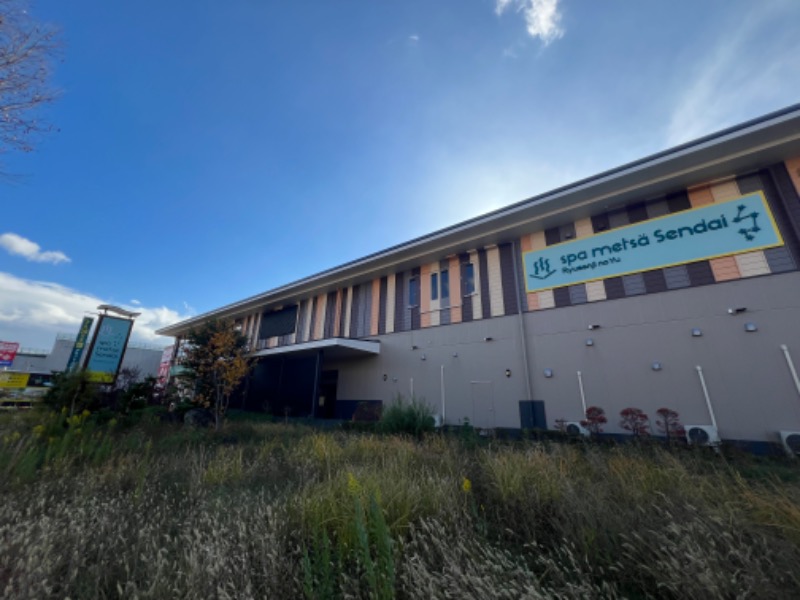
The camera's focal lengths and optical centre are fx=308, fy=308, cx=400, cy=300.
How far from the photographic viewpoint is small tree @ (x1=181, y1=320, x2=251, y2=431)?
1184 cm

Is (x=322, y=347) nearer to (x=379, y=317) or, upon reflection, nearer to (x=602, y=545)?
(x=379, y=317)

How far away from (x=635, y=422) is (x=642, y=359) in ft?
6.63

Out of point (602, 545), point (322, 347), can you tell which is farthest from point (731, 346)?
point (322, 347)

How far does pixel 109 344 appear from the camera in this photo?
18.5m

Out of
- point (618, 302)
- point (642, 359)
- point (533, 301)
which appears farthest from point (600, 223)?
point (642, 359)

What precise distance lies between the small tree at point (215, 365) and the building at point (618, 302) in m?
3.66

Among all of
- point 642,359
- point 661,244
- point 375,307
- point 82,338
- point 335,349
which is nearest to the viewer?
point 642,359

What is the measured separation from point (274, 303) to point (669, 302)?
20.9 m

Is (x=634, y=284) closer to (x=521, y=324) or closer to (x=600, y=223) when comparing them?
(x=600, y=223)

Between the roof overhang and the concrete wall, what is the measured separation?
3341mm

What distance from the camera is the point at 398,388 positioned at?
47.4 feet

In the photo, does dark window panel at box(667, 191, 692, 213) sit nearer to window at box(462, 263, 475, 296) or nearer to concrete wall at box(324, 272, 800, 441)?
concrete wall at box(324, 272, 800, 441)

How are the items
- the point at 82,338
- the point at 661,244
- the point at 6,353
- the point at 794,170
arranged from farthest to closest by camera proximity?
the point at 6,353
the point at 82,338
the point at 661,244
the point at 794,170

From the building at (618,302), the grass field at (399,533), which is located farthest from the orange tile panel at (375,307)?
the grass field at (399,533)
